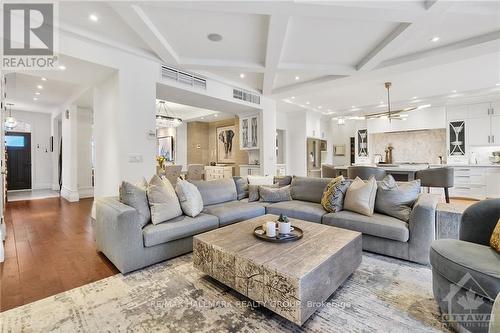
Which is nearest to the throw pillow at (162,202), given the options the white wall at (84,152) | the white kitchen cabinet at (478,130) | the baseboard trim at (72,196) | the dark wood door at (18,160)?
the baseboard trim at (72,196)

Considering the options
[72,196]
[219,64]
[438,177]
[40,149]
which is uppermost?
[219,64]

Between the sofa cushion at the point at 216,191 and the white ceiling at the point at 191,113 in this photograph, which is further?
the white ceiling at the point at 191,113

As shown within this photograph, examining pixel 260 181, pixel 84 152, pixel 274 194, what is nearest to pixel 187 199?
pixel 274 194

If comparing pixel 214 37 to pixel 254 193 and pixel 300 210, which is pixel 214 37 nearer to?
pixel 254 193

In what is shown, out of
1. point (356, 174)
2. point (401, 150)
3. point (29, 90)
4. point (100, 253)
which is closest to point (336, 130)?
point (401, 150)

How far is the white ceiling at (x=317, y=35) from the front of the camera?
102 inches

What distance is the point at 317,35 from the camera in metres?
3.34

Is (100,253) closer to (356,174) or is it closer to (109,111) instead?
(109,111)

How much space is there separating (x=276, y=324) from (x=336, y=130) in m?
9.14

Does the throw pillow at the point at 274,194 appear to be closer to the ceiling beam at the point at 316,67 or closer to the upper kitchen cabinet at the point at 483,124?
the ceiling beam at the point at 316,67

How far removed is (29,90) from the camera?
5.66m

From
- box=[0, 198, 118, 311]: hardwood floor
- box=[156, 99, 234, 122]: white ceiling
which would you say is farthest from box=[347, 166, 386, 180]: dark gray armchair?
box=[156, 99, 234, 122]: white ceiling

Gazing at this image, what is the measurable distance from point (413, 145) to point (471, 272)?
7.55 meters

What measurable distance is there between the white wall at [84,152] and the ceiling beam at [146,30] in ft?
12.8
